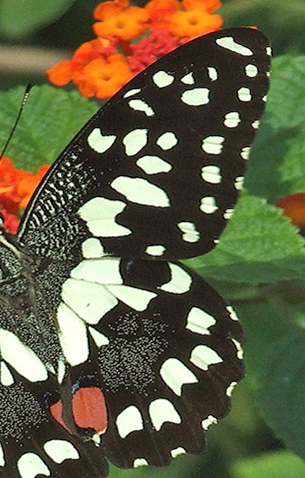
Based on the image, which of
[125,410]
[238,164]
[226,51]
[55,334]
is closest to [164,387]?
[125,410]

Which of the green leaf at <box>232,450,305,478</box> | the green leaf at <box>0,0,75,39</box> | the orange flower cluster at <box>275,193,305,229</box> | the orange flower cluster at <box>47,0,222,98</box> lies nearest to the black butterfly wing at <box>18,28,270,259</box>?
the orange flower cluster at <box>47,0,222,98</box>

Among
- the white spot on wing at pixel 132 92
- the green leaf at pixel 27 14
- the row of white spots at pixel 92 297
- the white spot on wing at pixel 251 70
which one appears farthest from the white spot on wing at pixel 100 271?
the green leaf at pixel 27 14

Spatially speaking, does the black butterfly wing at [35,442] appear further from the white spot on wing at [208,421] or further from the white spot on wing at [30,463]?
the white spot on wing at [208,421]

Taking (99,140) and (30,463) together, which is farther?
(30,463)

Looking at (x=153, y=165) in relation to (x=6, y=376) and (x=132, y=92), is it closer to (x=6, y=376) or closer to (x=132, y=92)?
(x=132, y=92)

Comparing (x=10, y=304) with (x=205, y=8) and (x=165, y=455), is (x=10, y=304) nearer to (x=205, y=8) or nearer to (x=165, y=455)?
(x=165, y=455)

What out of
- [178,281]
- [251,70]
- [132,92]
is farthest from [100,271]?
[251,70]
